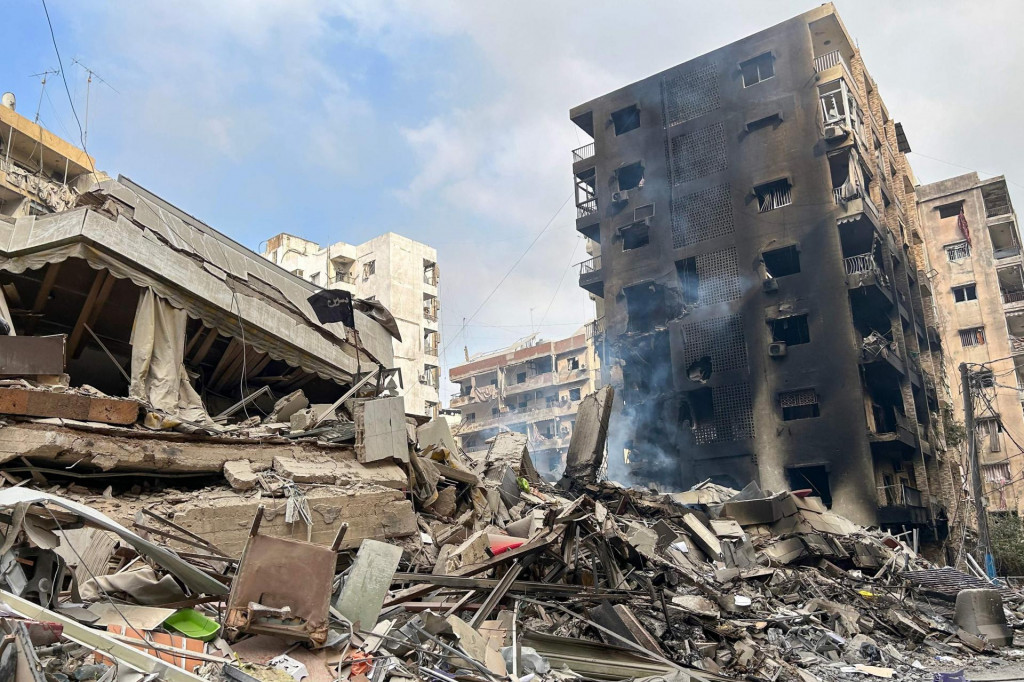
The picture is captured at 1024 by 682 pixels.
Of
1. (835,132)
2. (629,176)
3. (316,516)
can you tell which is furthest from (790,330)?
(316,516)

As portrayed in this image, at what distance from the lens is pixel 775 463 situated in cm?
2778

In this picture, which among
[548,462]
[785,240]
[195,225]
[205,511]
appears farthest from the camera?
[548,462]

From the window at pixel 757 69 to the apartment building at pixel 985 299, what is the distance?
17597mm

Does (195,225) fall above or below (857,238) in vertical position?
below

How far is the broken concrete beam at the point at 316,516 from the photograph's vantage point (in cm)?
777

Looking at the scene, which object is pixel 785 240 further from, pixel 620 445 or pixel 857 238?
pixel 620 445

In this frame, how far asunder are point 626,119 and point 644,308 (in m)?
9.65

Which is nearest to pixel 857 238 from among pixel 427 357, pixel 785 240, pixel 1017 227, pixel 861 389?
pixel 785 240

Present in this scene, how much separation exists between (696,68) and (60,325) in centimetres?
3044

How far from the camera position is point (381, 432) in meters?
9.90

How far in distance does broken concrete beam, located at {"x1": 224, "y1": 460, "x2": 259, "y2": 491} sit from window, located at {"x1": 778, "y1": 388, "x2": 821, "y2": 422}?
2377 cm

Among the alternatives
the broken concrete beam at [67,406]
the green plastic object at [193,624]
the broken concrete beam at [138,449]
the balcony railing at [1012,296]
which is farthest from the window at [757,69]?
the green plastic object at [193,624]

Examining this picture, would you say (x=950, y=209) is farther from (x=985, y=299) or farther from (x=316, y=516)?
(x=316, y=516)

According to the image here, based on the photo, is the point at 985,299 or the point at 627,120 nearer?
the point at 627,120
